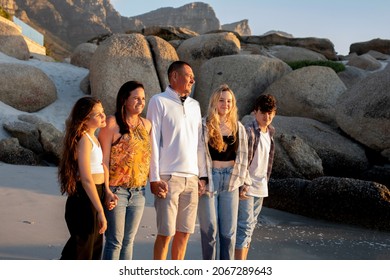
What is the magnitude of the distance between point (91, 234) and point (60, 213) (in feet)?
9.56

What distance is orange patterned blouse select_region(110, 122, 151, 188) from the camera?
3.97 meters

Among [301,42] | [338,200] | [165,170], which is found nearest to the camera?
[165,170]

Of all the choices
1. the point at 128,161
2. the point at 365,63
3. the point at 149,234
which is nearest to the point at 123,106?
the point at 128,161

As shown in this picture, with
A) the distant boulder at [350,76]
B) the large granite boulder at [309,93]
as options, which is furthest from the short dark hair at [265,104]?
the distant boulder at [350,76]

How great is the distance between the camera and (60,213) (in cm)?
653

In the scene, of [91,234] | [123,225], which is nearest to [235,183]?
[123,225]

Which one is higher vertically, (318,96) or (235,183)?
(235,183)

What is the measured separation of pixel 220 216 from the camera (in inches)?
175

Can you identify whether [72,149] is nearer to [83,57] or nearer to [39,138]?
[39,138]

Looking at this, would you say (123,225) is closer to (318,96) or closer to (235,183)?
(235,183)

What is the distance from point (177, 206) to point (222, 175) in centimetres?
45

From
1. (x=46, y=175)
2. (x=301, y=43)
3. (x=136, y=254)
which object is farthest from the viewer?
(x=301, y=43)

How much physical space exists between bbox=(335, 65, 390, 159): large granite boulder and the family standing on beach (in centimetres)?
778

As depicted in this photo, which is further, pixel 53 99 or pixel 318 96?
pixel 53 99
